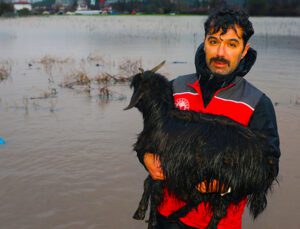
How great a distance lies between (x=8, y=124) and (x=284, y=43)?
21249 mm

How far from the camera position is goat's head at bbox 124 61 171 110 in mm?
2508

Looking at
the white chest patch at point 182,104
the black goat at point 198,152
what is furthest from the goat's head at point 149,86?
the white chest patch at point 182,104

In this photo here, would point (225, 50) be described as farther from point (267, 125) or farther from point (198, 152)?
point (198, 152)

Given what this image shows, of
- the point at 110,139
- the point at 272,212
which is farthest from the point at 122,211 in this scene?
the point at 110,139

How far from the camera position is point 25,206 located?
520 cm

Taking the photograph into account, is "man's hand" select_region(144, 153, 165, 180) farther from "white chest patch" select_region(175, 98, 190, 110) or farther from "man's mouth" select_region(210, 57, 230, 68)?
"man's mouth" select_region(210, 57, 230, 68)

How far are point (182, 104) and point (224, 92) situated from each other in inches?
12.3

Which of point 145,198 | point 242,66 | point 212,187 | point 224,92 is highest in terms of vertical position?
point 242,66

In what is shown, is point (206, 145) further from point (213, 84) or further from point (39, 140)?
point (39, 140)

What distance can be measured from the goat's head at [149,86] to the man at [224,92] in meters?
0.16

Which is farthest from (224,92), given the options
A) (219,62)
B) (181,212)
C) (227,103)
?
(181,212)

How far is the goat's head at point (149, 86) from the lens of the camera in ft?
8.23

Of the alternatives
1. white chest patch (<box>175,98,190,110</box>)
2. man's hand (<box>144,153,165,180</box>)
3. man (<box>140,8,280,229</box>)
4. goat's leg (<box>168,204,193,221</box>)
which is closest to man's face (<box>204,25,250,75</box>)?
man (<box>140,8,280,229</box>)

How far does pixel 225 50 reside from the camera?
2443mm
